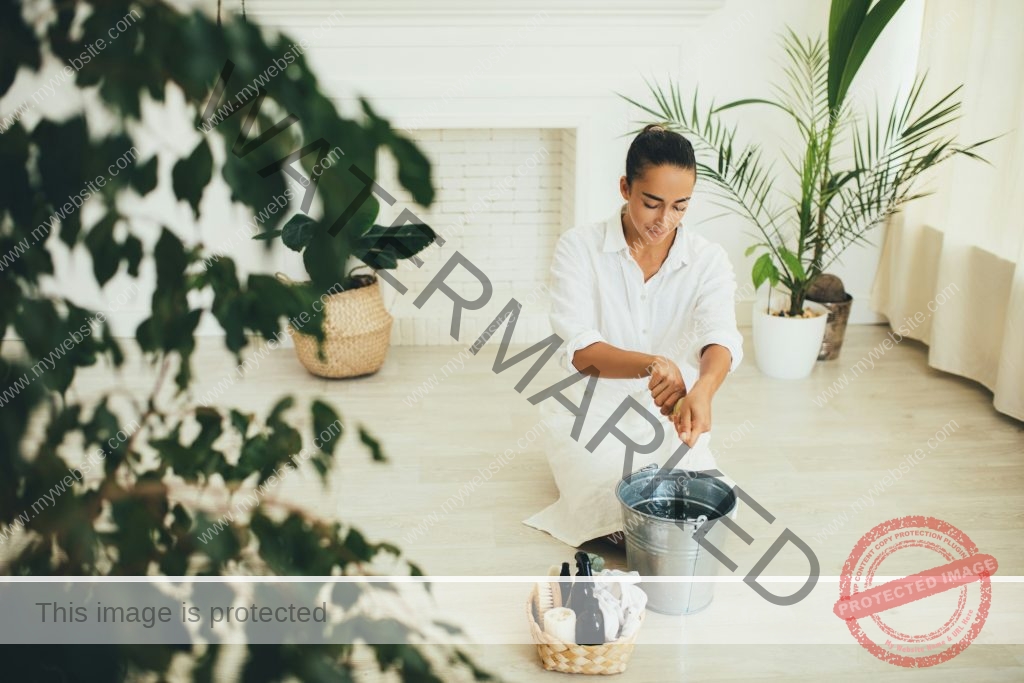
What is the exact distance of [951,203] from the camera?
341cm

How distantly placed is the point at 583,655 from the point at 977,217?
2.35 m

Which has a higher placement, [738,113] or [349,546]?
[349,546]

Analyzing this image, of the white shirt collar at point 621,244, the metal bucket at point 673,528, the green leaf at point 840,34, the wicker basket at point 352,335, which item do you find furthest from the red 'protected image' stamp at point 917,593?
the wicker basket at point 352,335

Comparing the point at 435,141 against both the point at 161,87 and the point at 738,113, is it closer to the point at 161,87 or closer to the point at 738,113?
the point at 738,113

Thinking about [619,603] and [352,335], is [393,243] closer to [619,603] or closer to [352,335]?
[352,335]

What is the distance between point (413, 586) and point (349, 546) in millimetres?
1617

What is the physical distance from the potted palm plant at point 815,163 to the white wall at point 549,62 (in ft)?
0.36

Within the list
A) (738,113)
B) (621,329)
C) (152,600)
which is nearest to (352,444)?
(621,329)

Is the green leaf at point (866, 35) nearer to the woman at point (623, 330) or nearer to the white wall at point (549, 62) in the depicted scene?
the white wall at point (549, 62)

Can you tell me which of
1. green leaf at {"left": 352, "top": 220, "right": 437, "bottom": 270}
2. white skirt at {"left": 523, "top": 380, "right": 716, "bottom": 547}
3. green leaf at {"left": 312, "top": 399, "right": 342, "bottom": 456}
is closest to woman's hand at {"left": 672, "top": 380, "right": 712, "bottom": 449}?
white skirt at {"left": 523, "top": 380, "right": 716, "bottom": 547}

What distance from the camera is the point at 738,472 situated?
110 inches

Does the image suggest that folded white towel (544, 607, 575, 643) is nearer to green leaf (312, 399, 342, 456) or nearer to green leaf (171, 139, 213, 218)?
green leaf (312, 399, 342, 456)

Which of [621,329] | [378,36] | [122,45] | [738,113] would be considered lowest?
[621,329]

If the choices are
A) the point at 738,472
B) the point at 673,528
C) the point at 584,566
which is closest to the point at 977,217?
the point at 738,472
